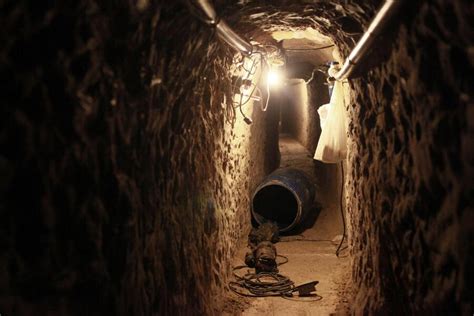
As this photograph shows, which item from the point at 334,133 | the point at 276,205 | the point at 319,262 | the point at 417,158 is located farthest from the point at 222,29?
the point at 276,205

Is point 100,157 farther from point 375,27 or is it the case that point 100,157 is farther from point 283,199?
point 283,199

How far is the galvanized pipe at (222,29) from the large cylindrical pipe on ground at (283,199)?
316cm

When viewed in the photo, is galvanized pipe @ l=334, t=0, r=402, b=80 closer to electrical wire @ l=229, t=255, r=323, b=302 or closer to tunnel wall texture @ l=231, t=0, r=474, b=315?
tunnel wall texture @ l=231, t=0, r=474, b=315

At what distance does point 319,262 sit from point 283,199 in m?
2.25

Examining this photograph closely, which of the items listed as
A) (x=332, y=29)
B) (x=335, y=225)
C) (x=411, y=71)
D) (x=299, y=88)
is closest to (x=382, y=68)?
(x=411, y=71)

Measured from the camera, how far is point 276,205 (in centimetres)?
754

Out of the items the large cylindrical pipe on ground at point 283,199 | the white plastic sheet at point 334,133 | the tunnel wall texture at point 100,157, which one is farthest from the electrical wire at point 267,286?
the large cylindrical pipe on ground at point 283,199

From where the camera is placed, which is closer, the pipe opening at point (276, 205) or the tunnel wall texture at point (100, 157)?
the tunnel wall texture at point (100, 157)

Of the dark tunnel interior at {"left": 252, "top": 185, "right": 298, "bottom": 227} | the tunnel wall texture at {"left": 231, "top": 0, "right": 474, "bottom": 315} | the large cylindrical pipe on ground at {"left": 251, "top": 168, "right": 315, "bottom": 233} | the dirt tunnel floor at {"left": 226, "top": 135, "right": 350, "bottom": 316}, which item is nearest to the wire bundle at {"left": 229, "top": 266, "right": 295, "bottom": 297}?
the dirt tunnel floor at {"left": 226, "top": 135, "right": 350, "bottom": 316}

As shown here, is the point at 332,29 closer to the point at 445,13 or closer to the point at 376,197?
the point at 376,197

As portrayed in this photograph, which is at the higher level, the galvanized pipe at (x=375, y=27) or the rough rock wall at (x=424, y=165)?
the galvanized pipe at (x=375, y=27)

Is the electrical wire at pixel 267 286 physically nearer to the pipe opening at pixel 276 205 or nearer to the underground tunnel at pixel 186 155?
the underground tunnel at pixel 186 155

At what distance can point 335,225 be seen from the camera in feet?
23.6

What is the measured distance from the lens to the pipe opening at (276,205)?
7.17 meters
